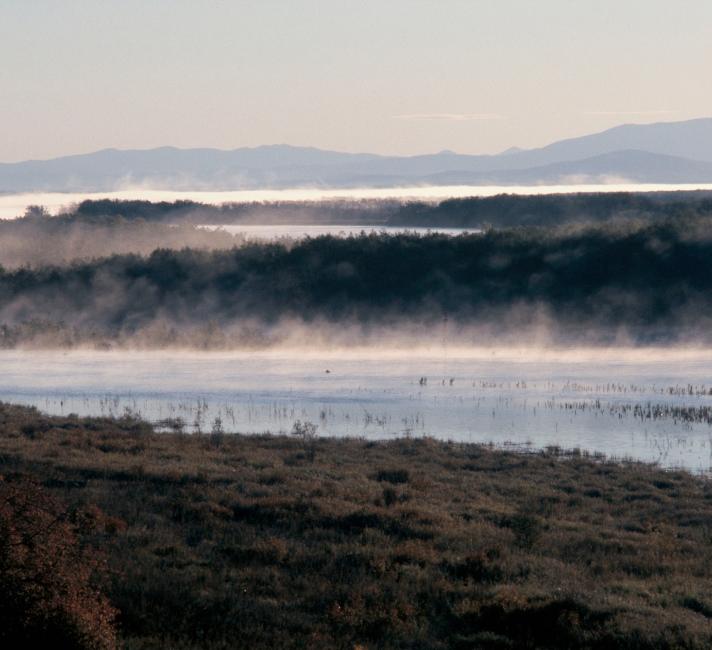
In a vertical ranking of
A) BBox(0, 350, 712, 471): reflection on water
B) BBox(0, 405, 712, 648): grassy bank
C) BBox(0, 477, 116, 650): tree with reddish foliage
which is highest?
BBox(0, 477, 116, 650): tree with reddish foliage

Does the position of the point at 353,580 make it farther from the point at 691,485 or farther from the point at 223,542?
the point at 691,485

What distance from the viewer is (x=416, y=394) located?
38344 mm

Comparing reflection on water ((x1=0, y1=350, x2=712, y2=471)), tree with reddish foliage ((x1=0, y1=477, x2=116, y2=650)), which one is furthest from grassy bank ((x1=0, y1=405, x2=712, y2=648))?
reflection on water ((x1=0, y1=350, x2=712, y2=471))

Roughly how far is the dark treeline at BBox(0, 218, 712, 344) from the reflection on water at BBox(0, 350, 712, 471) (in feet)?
31.0

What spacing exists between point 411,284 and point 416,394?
28.4 m

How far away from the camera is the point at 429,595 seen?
14625mm

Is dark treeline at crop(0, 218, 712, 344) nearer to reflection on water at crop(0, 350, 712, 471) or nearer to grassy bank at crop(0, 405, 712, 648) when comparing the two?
reflection on water at crop(0, 350, 712, 471)

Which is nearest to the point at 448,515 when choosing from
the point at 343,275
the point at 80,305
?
the point at 343,275

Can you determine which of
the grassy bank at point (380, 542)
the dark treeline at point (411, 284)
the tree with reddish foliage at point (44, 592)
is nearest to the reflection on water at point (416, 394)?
the grassy bank at point (380, 542)

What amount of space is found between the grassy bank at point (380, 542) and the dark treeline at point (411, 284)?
3471 cm

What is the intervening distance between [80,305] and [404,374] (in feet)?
103

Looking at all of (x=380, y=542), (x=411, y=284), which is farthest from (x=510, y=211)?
(x=380, y=542)

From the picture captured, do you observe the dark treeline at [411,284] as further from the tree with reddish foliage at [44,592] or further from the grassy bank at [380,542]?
the tree with reddish foliage at [44,592]

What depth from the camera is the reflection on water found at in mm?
30688
